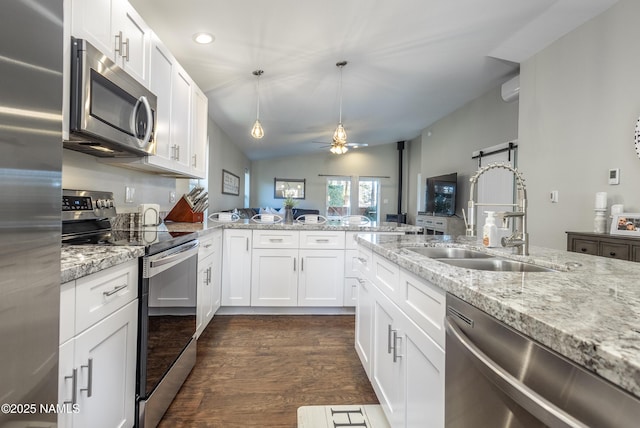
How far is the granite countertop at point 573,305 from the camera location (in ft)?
1.37

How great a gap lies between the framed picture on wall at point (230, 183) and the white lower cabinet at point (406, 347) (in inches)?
173

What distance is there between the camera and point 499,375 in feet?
1.96

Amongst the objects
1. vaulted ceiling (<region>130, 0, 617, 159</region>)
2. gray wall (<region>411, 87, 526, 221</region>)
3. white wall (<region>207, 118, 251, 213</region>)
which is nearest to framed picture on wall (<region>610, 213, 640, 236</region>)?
vaulted ceiling (<region>130, 0, 617, 159</region>)

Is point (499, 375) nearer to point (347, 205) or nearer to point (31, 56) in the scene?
point (31, 56)

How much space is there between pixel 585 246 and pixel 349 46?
2.57 meters

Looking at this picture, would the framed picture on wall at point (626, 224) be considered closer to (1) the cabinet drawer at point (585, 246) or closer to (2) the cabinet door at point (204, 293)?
(1) the cabinet drawer at point (585, 246)

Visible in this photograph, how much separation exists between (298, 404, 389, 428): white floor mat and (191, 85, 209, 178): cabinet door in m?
2.14

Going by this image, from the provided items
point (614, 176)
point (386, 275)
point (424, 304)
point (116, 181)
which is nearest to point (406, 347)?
point (424, 304)

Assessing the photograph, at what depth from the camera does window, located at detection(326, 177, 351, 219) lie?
31.0 ft

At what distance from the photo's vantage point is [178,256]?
5.41 feet

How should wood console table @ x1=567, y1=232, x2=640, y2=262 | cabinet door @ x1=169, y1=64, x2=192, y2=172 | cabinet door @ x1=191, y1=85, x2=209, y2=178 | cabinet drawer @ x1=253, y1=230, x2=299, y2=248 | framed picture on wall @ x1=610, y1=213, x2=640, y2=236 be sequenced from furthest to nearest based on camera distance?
cabinet drawer @ x1=253, y1=230, x2=299, y2=248 → cabinet door @ x1=191, y1=85, x2=209, y2=178 → cabinet door @ x1=169, y1=64, x2=192, y2=172 → framed picture on wall @ x1=610, y1=213, x2=640, y2=236 → wood console table @ x1=567, y1=232, x2=640, y2=262

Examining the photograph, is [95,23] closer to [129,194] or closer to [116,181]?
[116,181]

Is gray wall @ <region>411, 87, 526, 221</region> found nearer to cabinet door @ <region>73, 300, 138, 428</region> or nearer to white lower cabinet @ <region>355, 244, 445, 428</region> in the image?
white lower cabinet @ <region>355, 244, 445, 428</region>

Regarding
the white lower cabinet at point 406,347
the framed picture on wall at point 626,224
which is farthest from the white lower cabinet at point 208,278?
the framed picture on wall at point 626,224
